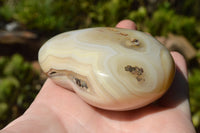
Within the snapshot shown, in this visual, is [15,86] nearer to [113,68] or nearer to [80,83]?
[80,83]

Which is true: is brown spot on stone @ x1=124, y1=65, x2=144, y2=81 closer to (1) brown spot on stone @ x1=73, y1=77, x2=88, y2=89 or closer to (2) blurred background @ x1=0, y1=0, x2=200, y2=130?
(1) brown spot on stone @ x1=73, y1=77, x2=88, y2=89

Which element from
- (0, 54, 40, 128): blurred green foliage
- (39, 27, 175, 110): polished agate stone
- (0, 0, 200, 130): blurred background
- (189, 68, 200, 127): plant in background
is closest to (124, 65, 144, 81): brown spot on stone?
(39, 27, 175, 110): polished agate stone

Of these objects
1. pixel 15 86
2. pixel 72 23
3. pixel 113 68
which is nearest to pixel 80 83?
pixel 113 68

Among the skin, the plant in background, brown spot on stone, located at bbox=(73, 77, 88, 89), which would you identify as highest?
brown spot on stone, located at bbox=(73, 77, 88, 89)

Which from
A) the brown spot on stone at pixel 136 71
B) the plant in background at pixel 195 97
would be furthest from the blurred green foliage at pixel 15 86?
the plant in background at pixel 195 97

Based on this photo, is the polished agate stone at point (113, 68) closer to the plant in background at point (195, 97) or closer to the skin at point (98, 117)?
the skin at point (98, 117)

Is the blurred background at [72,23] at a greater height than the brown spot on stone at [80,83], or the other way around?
the brown spot on stone at [80,83]
